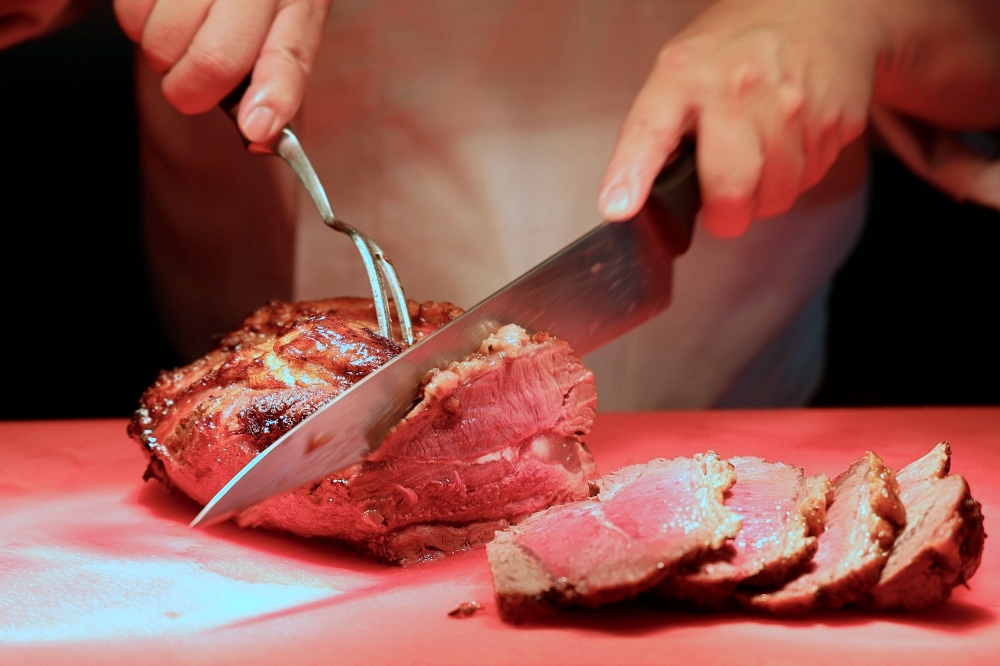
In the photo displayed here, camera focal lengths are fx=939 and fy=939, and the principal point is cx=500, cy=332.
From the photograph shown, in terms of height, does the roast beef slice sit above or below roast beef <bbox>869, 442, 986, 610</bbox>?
above

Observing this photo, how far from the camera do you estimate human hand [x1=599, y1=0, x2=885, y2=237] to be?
2.35 meters

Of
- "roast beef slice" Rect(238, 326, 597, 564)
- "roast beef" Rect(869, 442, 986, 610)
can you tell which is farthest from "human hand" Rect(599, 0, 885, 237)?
"roast beef" Rect(869, 442, 986, 610)

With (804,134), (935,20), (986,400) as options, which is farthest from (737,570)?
(986,400)

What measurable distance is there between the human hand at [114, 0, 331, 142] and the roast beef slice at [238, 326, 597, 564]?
0.86 meters

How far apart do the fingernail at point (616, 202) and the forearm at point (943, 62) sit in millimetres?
1202

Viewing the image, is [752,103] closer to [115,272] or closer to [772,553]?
[772,553]

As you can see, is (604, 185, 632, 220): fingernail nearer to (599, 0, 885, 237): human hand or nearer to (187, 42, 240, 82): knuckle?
(599, 0, 885, 237): human hand

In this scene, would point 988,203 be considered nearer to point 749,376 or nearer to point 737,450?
point 749,376

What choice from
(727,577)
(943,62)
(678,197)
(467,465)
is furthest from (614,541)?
(943,62)

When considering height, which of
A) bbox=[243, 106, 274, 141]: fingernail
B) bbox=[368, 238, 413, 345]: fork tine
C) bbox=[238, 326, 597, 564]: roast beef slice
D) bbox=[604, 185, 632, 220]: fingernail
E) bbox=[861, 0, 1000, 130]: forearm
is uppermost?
bbox=[861, 0, 1000, 130]: forearm

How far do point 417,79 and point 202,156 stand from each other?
913mm

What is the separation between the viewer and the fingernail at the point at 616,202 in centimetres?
212

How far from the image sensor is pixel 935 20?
296 cm

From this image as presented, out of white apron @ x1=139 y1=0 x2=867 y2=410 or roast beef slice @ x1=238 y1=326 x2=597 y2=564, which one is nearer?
roast beef slice @ x1=238 y1=326 x2=597 y2=564
